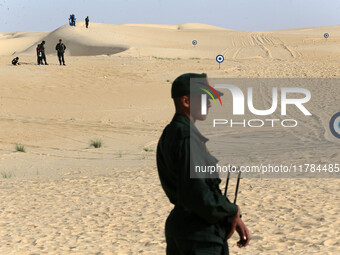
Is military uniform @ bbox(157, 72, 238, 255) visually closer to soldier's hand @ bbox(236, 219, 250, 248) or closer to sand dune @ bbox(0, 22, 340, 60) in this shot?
soldier's hand @ bbox(236, 219, 250, 248)

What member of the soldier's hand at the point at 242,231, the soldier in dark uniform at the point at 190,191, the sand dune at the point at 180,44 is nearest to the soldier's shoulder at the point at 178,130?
the soldier in dark uniform at the point at 190,191

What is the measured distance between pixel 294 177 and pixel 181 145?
8079 millimetres

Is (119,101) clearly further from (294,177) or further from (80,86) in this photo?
(294,177)

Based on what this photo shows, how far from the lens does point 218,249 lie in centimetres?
286

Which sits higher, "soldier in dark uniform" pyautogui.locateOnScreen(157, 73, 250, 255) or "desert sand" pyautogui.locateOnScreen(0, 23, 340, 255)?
"soldier in dark uniform" pyautogui.locateOnScreen(157, 73, 250, 255)

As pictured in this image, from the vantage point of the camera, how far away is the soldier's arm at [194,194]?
2715 millimetres

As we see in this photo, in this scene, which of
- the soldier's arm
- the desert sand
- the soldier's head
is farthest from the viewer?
the desert sand

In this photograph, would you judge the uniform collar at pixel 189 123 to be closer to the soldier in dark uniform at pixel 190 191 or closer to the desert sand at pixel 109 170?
the soldier in dark uniform at pixel 190 191

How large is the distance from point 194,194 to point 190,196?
2cm

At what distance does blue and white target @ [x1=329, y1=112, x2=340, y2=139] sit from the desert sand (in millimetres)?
340

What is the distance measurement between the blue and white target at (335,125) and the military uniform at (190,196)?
1316 centimetres

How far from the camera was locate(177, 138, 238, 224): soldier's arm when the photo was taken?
107 inches

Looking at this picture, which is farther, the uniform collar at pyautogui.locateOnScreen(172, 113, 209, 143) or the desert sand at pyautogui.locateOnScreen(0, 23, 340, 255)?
the desert sand at pyautogui.locateOnScreen(0, 23, 340, 255)

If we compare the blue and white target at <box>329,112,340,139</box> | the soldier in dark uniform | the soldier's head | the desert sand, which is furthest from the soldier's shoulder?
the blue and white target at <box>329,112,340,139</box>
